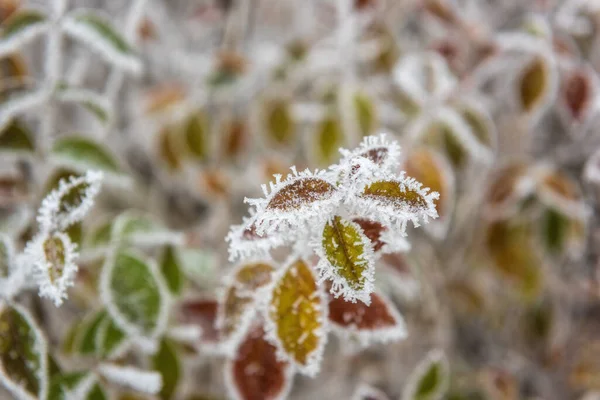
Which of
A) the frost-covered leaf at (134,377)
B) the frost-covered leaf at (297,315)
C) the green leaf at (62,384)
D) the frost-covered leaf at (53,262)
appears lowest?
the green leaf at (62,384)

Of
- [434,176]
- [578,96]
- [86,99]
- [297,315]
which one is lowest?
[297,315]

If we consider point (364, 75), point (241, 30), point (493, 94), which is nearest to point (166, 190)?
point (241, 30)

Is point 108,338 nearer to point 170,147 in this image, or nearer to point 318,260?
point 318,260

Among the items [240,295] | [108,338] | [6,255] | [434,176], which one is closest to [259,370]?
[240,295]

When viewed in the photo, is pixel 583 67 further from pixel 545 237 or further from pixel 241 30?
pixel 241 30

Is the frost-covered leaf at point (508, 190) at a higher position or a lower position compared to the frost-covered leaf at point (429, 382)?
higher

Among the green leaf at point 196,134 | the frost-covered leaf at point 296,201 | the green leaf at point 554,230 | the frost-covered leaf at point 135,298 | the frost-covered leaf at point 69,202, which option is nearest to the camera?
the frost-covered leaf at point 296,201

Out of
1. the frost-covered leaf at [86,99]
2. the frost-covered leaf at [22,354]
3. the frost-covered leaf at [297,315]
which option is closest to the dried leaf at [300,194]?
the frost-covered leaf at [297,315]

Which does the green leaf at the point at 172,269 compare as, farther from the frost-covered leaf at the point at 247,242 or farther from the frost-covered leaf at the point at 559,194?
the frost-covered leaf at the point at 559,194

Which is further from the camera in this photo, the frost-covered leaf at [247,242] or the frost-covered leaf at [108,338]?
the frost-covered leaf at [108,338]
